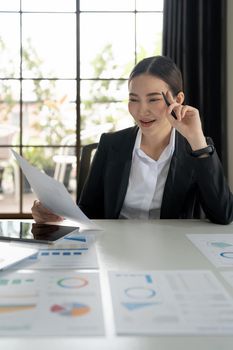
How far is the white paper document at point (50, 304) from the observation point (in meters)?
0.59

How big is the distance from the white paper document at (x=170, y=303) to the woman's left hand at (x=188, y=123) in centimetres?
67

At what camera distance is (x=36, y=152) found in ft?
14.1

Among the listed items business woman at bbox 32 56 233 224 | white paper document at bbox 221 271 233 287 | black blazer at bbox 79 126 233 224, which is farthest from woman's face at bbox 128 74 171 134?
white paper document at bbox 221 271 233 287

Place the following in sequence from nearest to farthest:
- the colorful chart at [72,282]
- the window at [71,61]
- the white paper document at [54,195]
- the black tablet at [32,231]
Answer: the colorful chart at [72,282]
the black tablet at [32,231]
the white paper document at [54,195]
the window at [71,61]

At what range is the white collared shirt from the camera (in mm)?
1575

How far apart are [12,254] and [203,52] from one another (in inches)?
121

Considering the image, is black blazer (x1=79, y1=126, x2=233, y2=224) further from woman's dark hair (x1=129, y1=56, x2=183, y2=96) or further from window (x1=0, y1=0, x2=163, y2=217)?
window (x1=0, y1=0, x2=163, y2=217)

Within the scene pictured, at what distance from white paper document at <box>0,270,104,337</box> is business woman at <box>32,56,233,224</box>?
720 millimetres

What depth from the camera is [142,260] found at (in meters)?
0.94

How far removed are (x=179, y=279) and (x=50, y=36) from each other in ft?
12.0

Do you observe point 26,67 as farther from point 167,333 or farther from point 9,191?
point 167,333

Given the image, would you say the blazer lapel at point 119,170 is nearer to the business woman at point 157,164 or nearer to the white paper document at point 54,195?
the business woman at point 157,164

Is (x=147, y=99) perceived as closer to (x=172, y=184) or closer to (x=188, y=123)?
(x=188, y=123)

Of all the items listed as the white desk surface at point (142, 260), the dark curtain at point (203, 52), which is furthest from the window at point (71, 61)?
the white desk surface at point (142, 260)
